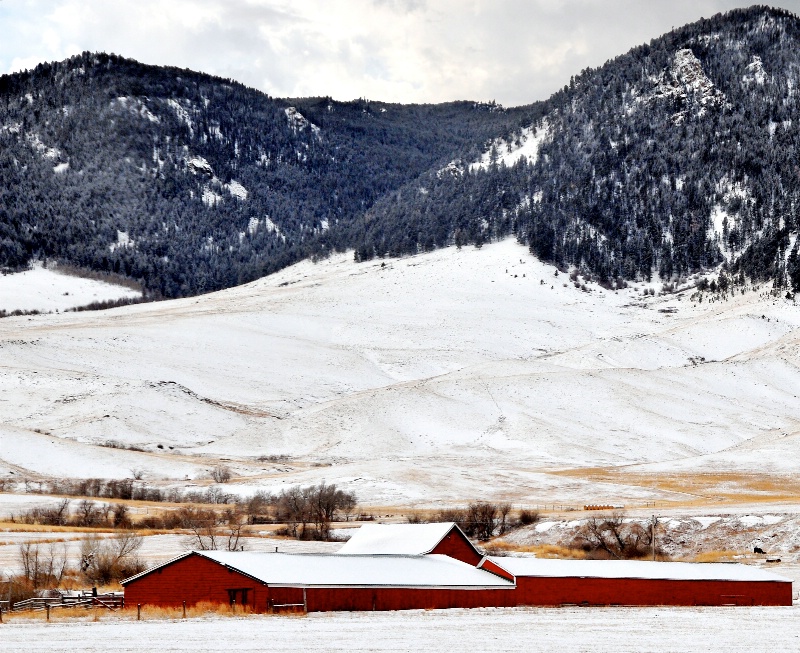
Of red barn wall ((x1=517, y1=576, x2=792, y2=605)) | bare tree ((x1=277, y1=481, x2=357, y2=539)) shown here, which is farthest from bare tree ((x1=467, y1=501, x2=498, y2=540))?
red barn wall ((x1=517, y1=576, x2=792, y2=605))

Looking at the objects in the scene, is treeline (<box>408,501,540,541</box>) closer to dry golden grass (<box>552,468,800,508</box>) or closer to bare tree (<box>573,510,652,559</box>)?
bare tree (<box>573,510,652,559</box>)

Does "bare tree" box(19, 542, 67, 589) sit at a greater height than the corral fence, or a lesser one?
greater

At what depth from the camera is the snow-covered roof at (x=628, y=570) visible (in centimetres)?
4284

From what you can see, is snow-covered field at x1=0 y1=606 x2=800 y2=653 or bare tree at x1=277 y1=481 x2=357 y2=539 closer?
snow-covered field at x1=0 y1=606 x2=800 y2=653

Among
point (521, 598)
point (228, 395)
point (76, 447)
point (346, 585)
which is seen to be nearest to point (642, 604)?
point (521, 598)

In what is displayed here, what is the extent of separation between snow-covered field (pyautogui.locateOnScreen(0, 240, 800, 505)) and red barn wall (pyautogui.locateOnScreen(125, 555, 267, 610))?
4651 cm

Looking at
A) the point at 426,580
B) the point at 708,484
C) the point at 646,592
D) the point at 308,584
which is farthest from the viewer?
the point at 708,484

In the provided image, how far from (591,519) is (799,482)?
113ft

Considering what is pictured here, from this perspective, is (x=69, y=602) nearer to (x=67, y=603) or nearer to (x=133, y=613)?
(x=67, y=603)

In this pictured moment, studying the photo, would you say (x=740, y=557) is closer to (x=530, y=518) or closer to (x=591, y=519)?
(x=591, y=519)

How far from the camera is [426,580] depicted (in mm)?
39531

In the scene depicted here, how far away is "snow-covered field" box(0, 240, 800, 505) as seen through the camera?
97.2m

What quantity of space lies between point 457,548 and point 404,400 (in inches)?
2967

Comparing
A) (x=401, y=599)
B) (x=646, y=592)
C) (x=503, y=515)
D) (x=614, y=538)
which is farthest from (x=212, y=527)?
(x=401, y=599)
